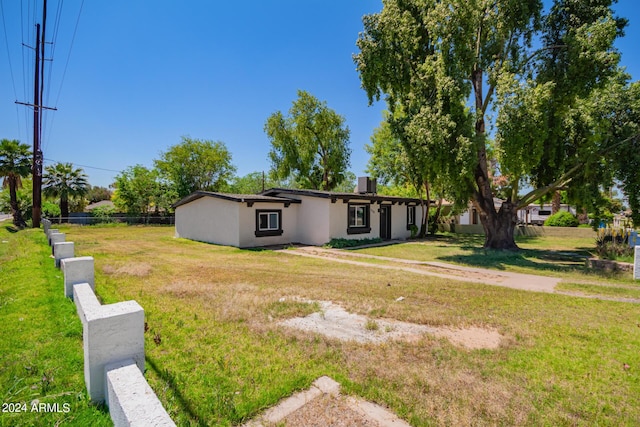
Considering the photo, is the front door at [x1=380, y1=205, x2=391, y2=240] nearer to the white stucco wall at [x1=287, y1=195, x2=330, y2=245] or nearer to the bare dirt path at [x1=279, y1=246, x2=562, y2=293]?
the white stucco wall at [x1=287, y1=195, x2=330, y2=245]

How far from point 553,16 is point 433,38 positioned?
5.03 meters

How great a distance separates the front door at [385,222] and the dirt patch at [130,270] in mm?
13459

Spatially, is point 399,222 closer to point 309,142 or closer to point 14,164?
point 309,142

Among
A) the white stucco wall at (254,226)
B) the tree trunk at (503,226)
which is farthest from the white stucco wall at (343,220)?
the tree trunk at (503,226)

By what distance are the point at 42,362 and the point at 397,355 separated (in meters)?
3.83

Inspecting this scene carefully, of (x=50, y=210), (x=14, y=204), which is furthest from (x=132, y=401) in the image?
(x=50, y=210)

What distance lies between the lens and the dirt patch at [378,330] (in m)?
4.27

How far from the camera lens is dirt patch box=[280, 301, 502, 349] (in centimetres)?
427

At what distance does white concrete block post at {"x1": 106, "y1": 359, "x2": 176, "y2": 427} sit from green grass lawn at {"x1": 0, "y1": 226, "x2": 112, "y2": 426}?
524 millimetres

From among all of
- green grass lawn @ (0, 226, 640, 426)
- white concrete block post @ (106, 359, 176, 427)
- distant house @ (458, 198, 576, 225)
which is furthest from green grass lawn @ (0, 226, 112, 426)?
distant house @ (458, 198, 576, 225)

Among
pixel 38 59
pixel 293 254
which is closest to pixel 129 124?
pixel 38 59

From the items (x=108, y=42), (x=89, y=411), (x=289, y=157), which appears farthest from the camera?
(x=289, y=157)

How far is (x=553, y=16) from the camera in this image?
12.6 m

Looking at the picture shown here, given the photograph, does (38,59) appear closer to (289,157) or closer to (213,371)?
(289,157)
